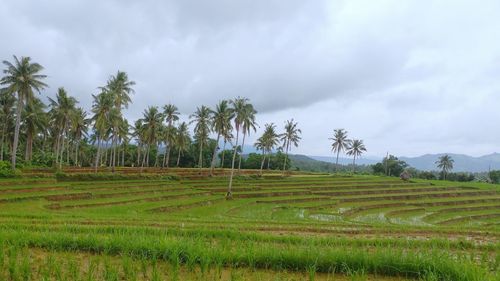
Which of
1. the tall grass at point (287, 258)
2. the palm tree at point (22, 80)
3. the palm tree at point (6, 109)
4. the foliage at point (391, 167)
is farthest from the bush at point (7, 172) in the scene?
the foliage at point (391, 167)

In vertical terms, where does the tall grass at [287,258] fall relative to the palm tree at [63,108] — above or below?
below

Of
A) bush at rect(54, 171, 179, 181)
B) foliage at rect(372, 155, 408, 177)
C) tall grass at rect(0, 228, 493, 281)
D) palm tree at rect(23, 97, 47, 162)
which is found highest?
palm tree at rect(23, 97, 47, 162)

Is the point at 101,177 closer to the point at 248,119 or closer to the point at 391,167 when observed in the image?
the point at 248,119

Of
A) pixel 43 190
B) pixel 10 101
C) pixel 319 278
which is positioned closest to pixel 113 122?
pixel 10 101

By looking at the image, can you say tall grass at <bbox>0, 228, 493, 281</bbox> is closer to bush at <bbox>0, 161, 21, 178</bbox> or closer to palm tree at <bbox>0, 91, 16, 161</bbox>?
bush at <bbox>0, 161, 21, 178</bbox>

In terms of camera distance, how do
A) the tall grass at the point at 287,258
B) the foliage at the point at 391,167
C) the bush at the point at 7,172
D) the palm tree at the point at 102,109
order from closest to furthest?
the tall grass at the point at 287,258 → the bush at the point at 7,172 → the palm tree at the point at 102,109 → the foliage at the point at 391,167

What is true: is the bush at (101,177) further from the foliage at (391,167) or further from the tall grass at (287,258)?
the foliage at (391,167)

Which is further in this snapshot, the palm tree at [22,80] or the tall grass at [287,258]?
the palm tree at [22,80]

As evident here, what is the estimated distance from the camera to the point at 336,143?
95188mm

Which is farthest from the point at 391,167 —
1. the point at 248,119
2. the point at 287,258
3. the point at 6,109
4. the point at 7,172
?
the point at 287,258

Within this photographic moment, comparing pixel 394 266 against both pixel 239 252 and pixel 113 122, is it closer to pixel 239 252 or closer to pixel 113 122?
pixel 239 252

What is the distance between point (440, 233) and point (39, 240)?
1479cm

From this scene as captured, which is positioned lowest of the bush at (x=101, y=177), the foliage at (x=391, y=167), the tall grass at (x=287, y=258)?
the bush at (x=101, y=177)

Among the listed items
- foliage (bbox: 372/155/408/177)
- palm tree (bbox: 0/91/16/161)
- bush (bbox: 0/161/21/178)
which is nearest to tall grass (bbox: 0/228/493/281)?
bush (bbox: 0/161/21/178)
